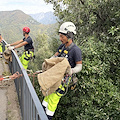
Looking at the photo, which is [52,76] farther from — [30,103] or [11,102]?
[11,102]

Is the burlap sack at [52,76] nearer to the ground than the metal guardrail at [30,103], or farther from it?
farther from it

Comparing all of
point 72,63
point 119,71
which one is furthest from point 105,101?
point 72,63

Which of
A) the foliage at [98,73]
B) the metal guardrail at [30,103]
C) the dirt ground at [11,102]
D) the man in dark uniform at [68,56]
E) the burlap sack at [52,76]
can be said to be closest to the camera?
the metal guardrail at [30,103]

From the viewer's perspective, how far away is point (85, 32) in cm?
719

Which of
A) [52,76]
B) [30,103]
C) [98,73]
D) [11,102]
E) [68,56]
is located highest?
[68,56]

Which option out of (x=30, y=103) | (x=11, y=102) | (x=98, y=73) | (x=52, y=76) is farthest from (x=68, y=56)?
(x=98, y=73)

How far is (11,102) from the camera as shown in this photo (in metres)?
3.60

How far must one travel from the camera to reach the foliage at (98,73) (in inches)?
180

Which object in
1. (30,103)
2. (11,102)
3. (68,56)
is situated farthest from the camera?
(11,102)

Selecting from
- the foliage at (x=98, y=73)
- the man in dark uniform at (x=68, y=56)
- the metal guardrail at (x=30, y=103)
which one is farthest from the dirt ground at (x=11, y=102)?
the foliage at (x=98, y=73)

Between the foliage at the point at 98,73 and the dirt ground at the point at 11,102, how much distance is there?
2.30 meters

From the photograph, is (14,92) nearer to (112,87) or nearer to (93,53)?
(93,53)

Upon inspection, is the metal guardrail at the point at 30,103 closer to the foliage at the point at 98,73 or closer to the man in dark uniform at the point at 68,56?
the man in dark uniform at the point at 68,56

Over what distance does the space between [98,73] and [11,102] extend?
315 cm
